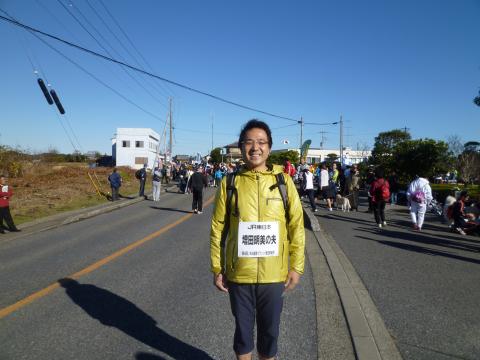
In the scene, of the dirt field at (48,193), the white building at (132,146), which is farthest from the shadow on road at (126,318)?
the white building at (132,146)

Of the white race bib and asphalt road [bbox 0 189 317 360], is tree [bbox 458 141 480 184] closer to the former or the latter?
asphalt road [bbox 0 189 317 360]

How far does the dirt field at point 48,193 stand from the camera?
49.3 feet

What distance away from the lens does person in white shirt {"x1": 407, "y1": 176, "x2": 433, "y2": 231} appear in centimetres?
1012

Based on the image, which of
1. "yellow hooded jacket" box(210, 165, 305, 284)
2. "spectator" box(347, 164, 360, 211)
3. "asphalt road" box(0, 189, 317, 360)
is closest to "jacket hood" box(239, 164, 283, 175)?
"yellow hooded jacket" box(210, 165, 305, 284)

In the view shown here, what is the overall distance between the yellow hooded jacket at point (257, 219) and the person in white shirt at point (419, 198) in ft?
28.9

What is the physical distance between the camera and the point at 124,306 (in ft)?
14.6

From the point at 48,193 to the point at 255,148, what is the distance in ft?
68.2

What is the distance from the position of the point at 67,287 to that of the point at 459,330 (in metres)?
4.94

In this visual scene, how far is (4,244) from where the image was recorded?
8.65m

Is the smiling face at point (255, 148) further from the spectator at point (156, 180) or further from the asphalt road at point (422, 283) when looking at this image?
the spectator at point (156, 180)

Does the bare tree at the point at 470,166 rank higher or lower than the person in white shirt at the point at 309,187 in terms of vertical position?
higher

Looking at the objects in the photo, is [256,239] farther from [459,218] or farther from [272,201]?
[459,218]

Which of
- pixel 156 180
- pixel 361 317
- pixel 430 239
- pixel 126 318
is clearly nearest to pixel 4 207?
pixel 126 318

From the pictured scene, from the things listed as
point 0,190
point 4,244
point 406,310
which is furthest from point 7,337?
point 0,190
